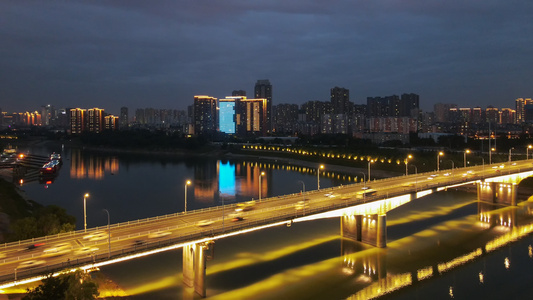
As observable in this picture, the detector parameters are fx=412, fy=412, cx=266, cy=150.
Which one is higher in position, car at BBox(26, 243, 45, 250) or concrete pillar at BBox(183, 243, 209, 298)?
car at BBox(26, 243, 45, 250)

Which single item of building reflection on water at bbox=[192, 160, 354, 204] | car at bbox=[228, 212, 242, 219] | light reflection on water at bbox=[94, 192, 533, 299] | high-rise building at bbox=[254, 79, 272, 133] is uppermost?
high-rise building at bbox=[254, 79, 272, 133]

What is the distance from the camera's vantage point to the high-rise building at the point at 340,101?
144 m

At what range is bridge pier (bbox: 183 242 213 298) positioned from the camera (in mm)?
13125

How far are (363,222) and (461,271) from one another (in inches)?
179

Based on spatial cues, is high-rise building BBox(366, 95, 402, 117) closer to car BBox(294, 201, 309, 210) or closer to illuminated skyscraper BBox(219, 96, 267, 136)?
illuminated skyscraper BBox(219, 96, 267, 136)

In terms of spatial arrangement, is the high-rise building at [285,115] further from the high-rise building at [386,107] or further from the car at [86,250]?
the car at [86,250]

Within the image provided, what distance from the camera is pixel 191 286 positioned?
13.8 m

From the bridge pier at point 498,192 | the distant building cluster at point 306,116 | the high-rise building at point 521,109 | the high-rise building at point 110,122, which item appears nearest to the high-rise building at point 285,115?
the distant building cluster at point 306,116

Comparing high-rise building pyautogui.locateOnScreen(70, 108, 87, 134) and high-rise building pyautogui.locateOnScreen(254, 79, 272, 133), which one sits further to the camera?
high-rise building pyautogui.locateOnScreen(254, 79, 272, 133)

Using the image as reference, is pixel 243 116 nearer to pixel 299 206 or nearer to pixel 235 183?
pixel 235 183

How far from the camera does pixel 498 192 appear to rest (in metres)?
28.4

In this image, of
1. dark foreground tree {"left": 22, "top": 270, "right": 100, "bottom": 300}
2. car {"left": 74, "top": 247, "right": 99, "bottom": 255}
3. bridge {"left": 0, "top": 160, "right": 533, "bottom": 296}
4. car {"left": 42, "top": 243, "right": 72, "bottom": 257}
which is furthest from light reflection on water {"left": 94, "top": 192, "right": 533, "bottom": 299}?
dark foreground tree {"left": 22, "top": 270, "right": 100, "bottom": 300}

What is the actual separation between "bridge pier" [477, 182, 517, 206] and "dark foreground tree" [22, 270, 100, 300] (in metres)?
26.9

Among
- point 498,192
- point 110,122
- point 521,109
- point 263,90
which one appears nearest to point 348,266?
point 498,192
